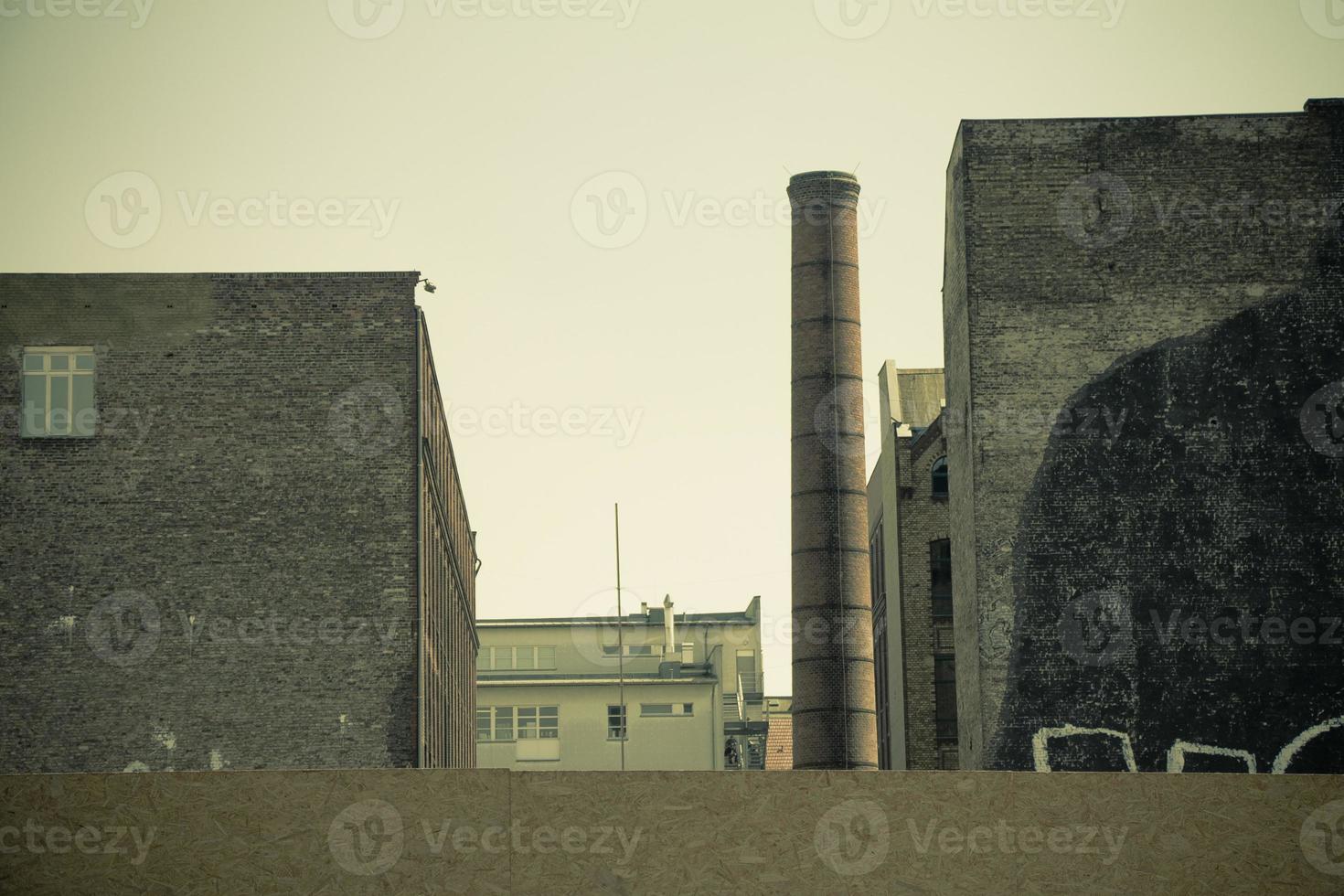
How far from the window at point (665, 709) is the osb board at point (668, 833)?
47.2 metres

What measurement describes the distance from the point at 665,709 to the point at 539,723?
4677mm

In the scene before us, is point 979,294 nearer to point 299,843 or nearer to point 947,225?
point 947,225

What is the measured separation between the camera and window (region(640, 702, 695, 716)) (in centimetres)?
6153

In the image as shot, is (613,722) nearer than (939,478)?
No

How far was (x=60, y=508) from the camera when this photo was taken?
2600 centimetres

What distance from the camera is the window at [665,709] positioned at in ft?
202

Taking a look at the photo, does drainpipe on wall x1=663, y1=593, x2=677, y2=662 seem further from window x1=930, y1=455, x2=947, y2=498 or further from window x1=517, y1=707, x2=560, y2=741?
window x1=930, y1=455, x2=947, y2=498

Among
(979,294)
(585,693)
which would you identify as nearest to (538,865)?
(979,294)

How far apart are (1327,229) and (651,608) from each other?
51.5 metres

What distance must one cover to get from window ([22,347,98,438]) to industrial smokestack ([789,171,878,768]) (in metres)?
14.8

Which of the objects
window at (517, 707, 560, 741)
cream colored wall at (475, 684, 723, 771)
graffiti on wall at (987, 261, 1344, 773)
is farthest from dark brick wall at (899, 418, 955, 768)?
window at (517, 707, 560, 741)

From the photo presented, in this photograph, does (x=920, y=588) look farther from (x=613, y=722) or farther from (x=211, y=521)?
(x=613, y=722)

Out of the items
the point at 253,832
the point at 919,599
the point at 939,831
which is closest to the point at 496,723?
the point at 919,599

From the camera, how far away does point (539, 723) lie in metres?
61.6
